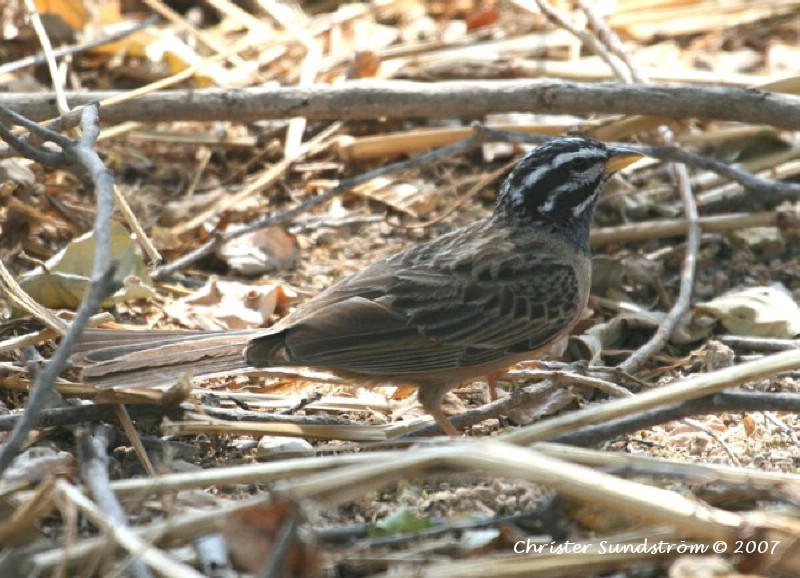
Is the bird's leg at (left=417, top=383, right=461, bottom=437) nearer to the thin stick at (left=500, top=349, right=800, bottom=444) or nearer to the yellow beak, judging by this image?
the thin stick at (left=500, top=349, right=800, bottom=444)

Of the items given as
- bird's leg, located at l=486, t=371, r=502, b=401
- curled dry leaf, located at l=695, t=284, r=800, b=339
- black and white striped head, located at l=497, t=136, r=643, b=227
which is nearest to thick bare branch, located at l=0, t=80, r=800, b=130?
black and white striped head, located at l=497, t=136, r=643, b=227

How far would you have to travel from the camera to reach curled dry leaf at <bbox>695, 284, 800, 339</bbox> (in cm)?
577

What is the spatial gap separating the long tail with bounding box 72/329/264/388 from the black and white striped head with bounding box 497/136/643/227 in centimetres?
156

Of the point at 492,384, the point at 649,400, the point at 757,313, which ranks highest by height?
the point at 649,400

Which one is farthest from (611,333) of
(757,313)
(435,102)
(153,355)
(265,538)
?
(265,538)

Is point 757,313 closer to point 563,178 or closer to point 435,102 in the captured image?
point 563,178

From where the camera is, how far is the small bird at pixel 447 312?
4.85 meters

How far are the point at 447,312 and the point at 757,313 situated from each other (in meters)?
1.69

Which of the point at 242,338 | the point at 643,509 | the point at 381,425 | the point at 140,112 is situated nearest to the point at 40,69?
the point at 140,112

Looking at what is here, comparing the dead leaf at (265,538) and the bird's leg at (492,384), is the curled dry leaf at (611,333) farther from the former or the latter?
the dead leaf at (265,538)

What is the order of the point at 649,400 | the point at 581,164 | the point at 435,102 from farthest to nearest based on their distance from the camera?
the point at 435,102
the point at 581,164
the point at 649,400

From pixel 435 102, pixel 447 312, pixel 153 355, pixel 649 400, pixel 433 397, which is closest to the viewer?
pixel 649 400

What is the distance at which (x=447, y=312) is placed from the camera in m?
5.25

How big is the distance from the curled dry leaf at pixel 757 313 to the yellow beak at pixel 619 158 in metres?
0.88
